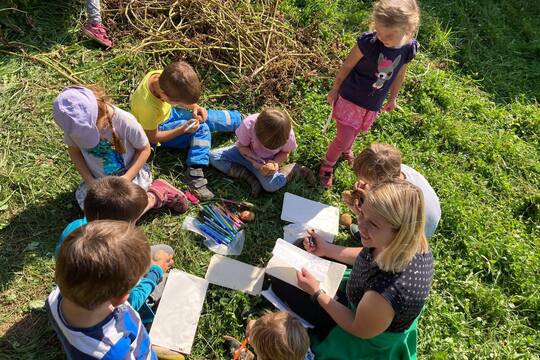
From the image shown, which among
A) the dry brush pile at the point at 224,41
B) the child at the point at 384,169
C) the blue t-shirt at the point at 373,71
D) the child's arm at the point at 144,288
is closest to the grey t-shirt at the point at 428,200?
the child at the point at 384,169

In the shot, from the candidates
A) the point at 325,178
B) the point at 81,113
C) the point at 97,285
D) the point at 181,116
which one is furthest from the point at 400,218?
the point at 181,116

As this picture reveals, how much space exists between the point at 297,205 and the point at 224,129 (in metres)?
1.07

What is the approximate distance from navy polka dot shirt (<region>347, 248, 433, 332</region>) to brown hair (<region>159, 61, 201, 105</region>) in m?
1.90

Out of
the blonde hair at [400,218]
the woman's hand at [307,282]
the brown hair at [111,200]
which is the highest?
the blonde hair at [400,218]

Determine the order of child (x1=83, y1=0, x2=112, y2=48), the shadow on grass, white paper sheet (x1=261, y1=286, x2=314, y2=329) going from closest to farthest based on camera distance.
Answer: the shadow on grass < white paper sheet (x1=261, y1=286, x2=314, y2=329) < child (x1=83, y1=0, x2=112, y2=48)

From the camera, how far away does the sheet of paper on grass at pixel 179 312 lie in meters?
3.16

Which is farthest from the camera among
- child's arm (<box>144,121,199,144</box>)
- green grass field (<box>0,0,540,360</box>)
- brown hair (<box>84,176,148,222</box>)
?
child's arm (<box>144,121,199,144</box>)

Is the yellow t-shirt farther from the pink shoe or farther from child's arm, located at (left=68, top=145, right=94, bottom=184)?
the pink shoe

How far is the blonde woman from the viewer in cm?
259

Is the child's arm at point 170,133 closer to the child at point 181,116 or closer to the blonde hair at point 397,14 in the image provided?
the child at point 181,116

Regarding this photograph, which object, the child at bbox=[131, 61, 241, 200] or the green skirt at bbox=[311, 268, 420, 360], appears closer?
the green skirt at bbox=[311, 268, 420, 360]

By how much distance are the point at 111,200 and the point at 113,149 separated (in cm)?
82

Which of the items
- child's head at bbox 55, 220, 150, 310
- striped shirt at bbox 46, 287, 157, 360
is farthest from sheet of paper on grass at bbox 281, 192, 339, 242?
child's head at bbox 55, 220, 150, 310

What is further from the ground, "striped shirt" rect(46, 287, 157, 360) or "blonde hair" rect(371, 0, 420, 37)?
"blonde hair" rect(371, 0, 420, 37)
